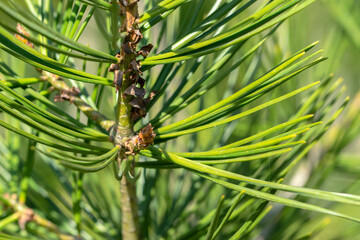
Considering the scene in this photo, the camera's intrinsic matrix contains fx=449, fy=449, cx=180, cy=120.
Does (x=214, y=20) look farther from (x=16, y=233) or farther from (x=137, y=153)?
(x=16, y=233)

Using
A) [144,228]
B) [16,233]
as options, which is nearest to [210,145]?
[144,228]

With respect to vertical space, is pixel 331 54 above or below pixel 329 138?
above

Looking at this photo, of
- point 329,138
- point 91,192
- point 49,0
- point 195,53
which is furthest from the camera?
point 329,138

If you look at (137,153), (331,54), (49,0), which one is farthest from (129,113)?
(331,54)

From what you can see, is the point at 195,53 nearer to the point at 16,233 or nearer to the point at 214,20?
the point at 214,20

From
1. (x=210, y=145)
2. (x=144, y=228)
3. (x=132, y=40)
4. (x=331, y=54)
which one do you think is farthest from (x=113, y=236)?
(x=331, y=54)

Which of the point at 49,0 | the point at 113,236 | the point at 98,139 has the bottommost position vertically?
the point at 113,236

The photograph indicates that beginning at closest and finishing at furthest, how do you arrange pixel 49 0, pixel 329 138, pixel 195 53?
pixel 195 53
pixel 49 0
pixel 329 138

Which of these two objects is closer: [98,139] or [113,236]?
[98,139]

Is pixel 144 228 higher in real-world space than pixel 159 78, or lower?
lower

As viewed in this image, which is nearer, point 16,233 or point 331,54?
point 16,233
